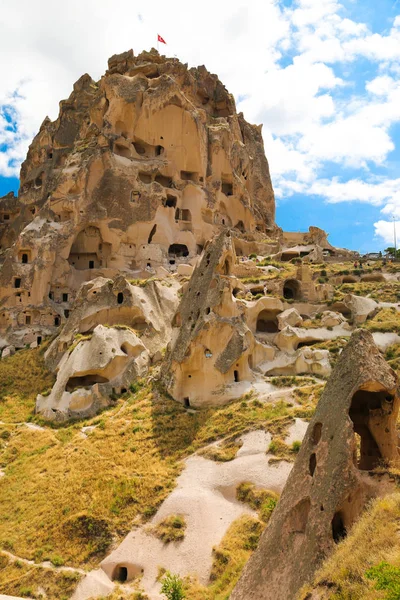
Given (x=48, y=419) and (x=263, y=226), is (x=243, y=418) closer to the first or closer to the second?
(x=48, y=419)

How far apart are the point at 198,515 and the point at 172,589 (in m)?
4.21

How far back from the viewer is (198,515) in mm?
19844

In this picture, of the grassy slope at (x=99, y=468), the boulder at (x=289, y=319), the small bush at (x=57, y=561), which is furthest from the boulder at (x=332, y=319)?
the small bush at (x=57, y=561)

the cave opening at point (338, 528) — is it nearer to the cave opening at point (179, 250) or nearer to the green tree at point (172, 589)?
the green tree at point (172, 589)

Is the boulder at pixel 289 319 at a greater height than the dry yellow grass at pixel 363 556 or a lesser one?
greater

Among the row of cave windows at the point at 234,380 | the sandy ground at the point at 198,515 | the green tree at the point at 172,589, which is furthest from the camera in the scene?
the row of cave windows at the point at 234,380

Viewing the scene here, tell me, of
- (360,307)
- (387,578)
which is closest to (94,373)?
(360,307)

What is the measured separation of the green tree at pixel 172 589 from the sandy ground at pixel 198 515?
142 centimetres

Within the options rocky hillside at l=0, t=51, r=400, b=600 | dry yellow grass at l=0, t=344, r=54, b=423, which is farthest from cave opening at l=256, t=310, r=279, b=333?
dry yellow grass at l=0, t=344, r=54, b=423

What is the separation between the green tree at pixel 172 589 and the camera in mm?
15620

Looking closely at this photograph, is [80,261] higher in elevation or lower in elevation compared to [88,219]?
lower

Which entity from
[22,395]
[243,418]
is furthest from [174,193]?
[243,418]

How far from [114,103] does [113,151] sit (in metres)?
6.31

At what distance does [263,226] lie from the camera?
74.9 metres
